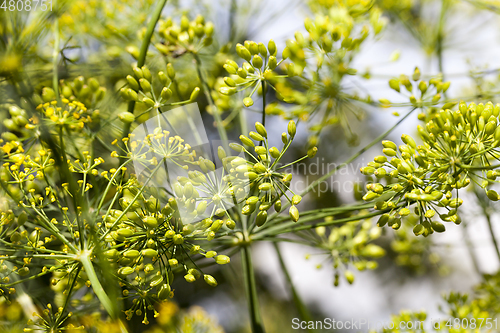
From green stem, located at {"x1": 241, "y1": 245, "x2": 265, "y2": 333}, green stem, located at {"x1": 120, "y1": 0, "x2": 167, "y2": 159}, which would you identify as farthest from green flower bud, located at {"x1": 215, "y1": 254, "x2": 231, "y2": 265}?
green stem, located at {"x1": 120, "y1": 0, "x2": 167, "y2": 159}

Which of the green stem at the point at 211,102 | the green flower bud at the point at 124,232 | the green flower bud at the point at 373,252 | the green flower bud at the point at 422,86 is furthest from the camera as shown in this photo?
the green flower bud at the point at 373,252

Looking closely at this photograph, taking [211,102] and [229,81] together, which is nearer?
[229,81]

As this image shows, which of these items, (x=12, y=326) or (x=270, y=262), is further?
(x=270, y=262)

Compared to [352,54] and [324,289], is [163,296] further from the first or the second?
[324,289]

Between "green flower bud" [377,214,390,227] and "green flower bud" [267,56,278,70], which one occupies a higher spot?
"green flower bud" [267,56,278,70]

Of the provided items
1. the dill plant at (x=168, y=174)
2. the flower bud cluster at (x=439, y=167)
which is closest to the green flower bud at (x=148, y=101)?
the dill plant at (x=168, y=174)

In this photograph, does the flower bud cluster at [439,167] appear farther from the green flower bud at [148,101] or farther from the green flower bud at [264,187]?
the green flower bud at [148,101]

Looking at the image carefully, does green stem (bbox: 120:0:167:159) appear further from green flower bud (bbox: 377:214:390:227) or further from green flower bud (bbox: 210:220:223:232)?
green flower bud (bbox: 377:214:390:227)

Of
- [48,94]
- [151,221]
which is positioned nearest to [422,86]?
[151,221]

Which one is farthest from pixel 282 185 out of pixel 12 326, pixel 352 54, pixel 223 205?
pixel 12 326

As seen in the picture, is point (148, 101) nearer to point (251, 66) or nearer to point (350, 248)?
point (251, 66)

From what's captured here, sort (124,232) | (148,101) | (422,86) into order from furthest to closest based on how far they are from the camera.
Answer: (422,86) < (148,101) < (124,232)
